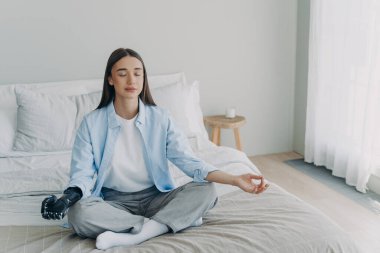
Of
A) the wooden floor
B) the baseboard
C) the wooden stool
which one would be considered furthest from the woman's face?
the baseboard

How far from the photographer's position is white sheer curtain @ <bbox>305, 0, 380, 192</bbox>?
111 inches

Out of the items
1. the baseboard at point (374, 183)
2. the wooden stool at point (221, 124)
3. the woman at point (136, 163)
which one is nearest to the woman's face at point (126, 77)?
the woman at point (136, 163)

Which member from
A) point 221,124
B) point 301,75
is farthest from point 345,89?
point 221,124

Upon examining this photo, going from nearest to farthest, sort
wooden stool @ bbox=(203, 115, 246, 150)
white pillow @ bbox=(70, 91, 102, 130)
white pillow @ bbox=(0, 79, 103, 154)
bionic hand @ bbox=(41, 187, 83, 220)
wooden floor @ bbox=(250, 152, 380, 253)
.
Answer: bionic hand @ bbox=(41, 187, 83, 220), wooden floor @ bbox=(250, 152, 380, 253), white pillow @ bbox=(0, 79, 103, 154), white pillow @ bbox=(70, 91, 102, 130), wooden stool @ bbox=(203, 115, 246, 150)

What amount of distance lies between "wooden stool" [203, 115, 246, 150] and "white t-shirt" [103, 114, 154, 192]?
1.49m

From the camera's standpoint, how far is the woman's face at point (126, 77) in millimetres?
1859

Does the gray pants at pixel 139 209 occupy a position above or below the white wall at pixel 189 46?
below

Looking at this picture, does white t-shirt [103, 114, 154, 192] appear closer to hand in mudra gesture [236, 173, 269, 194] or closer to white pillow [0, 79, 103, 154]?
hand in mudra gesture [236, 173, 269, 194]

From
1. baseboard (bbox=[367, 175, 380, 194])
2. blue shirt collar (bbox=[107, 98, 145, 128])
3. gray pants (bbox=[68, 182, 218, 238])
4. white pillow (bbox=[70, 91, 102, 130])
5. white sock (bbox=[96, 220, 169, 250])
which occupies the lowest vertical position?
baseboard (bbox=[367, 175, 380, 194])

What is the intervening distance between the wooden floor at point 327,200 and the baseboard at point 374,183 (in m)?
0.22

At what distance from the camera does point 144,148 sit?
1887 mm

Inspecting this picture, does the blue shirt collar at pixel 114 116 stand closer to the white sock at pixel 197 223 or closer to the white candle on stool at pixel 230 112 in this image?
the white sock at pixel 197 223

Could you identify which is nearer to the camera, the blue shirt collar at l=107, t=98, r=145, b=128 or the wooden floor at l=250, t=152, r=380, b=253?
the blue shirt collar at l=107, t=98, r=145, b=128

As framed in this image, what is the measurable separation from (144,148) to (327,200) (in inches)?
58.9
